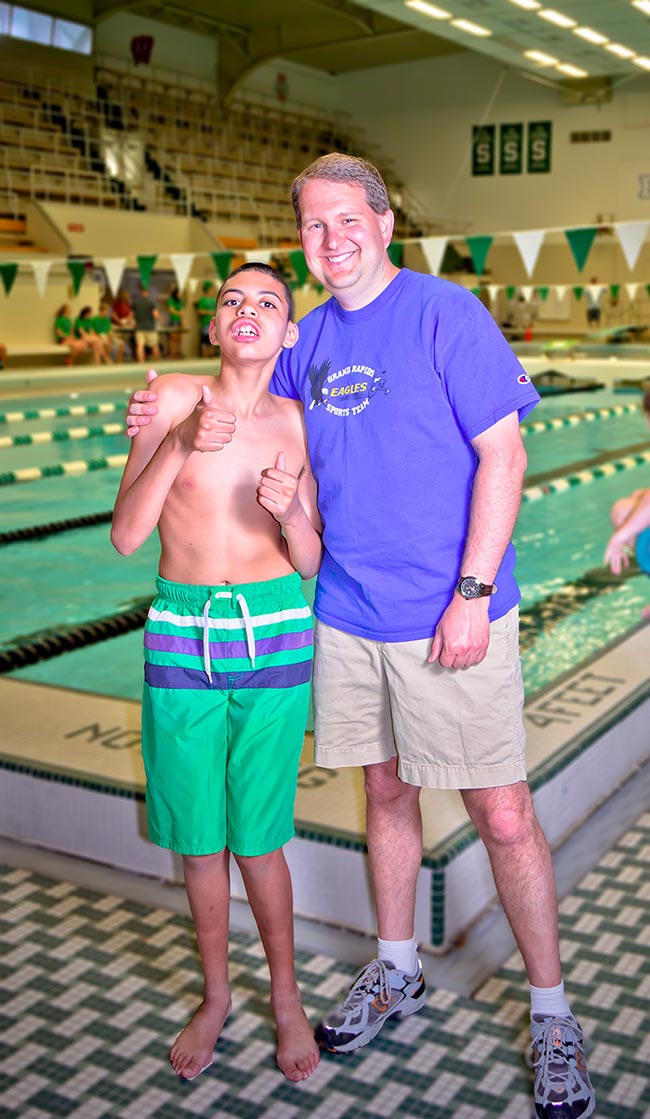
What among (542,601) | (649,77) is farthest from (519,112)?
(542,601)

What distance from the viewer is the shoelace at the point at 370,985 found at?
2057mm

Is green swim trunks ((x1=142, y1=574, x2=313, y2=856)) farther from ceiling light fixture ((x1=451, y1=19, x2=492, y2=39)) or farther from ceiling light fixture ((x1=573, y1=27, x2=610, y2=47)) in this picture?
ceiling light fixture ((x1=573, y1=27, x2=610, y2=47))

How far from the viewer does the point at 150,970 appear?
2.27m

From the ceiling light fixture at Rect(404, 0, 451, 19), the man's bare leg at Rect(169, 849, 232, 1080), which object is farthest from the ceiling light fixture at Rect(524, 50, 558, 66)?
the man's bare leg at Rect(169, 849, 232, 1080)

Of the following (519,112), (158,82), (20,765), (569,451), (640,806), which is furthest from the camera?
(519,112)

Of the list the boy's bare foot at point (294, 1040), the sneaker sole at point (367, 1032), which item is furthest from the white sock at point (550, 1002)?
the boy's bare foot at point (294, 1040)

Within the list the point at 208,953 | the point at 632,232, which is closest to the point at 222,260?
the point at 632,232

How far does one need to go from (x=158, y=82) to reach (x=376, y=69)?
675 centimetres

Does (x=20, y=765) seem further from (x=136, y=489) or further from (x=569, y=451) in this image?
(x=569, y=451)

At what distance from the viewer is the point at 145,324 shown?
20.2 meters

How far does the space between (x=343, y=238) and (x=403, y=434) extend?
1.08ft

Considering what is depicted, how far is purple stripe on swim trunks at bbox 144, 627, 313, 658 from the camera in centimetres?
192

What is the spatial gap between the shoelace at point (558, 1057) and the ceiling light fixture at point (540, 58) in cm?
1836

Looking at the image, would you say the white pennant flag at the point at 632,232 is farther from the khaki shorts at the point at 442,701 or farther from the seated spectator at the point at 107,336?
the seated spectator at the point at 107,336
